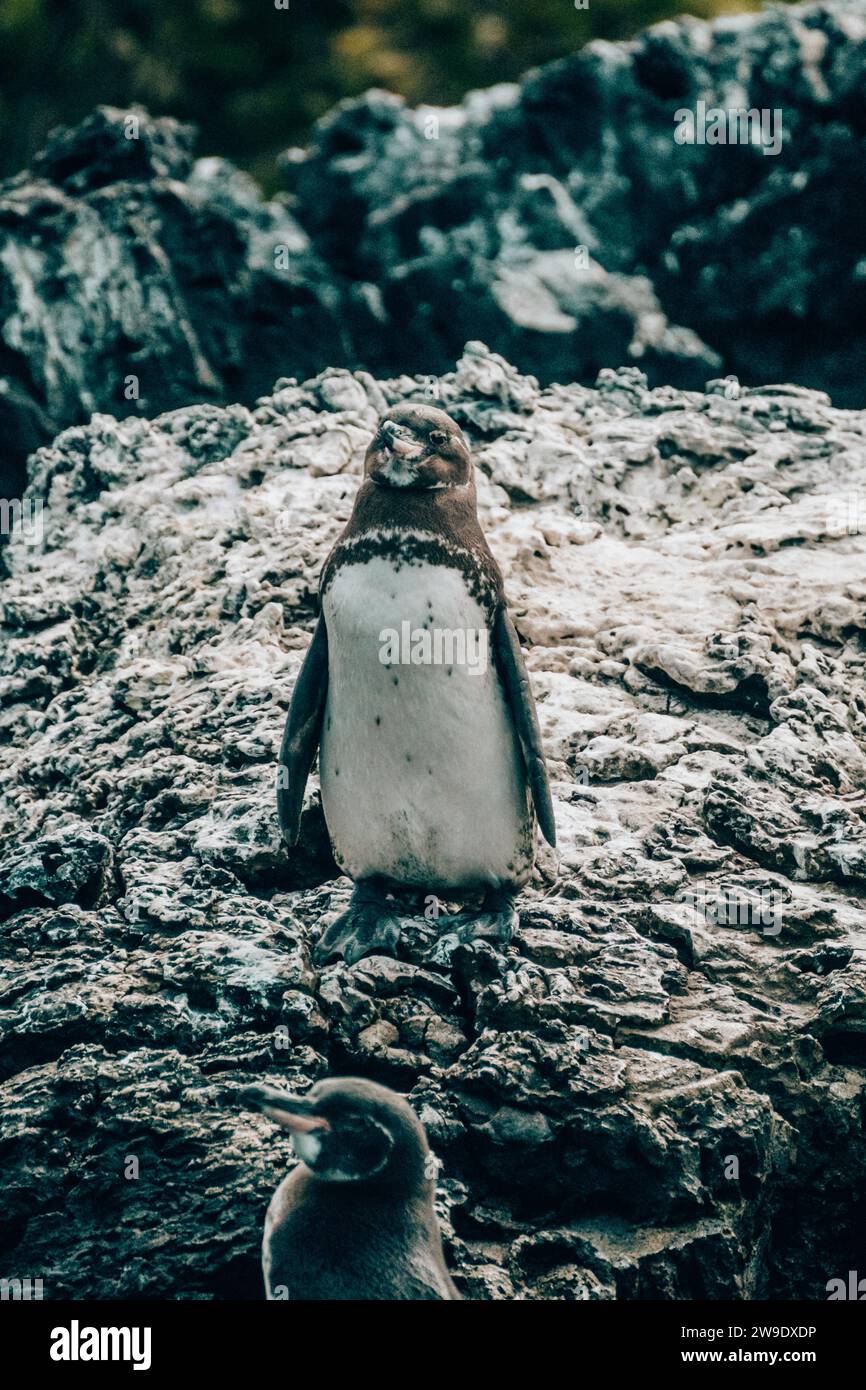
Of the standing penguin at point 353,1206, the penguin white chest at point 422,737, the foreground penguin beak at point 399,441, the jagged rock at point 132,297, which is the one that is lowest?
the standing penguin at point 353,1206

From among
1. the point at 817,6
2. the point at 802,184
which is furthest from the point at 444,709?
the point at 817,6

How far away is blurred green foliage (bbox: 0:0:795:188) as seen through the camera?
60.3 feet

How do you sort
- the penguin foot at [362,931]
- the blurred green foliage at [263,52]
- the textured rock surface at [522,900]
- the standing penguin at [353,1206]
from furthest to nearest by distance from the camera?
the blurred green foliage at [263,52] < the penguin foot at [362,931] < the textured rock surface at [522,900] < the standing penguin at [353,1206]

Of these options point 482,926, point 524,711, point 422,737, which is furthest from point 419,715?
point 482,926

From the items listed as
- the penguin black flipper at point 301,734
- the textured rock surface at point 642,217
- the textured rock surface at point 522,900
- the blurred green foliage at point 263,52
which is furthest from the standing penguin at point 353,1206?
the blurred green foliage at point 263,52

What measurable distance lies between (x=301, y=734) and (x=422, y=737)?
487 millimetres

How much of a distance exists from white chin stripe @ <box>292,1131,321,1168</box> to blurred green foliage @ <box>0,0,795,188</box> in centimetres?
1579

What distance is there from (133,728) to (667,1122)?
8.89 ft

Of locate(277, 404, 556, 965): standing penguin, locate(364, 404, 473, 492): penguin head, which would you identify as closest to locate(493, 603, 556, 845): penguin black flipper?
locate(277, 404, 556, 965): standing penguin

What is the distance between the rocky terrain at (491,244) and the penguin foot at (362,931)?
467cm

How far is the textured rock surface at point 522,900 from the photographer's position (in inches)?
155

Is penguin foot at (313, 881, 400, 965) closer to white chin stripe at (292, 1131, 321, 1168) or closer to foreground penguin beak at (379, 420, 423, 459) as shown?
white chin stripe at (292, 1131, 321, 1168)

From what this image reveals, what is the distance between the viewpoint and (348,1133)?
3.40 metres

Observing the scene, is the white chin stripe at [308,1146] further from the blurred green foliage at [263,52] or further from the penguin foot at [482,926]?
the blurred green foliage at [263,52]
